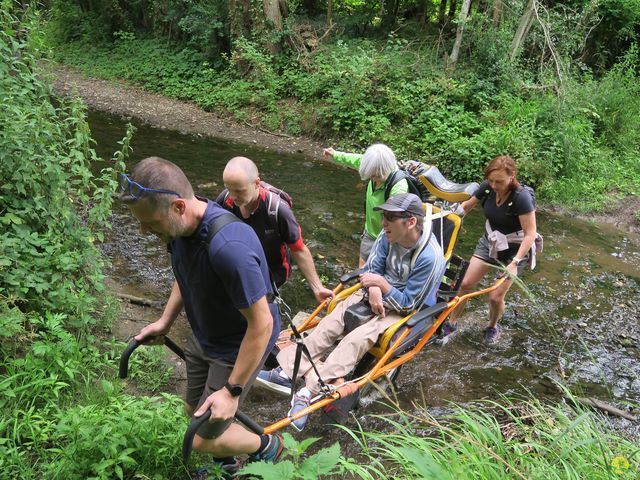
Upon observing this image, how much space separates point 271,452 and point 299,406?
1.91 ft

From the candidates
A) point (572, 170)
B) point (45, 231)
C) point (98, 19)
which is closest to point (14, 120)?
point (45, 231)

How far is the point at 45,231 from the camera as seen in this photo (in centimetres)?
420

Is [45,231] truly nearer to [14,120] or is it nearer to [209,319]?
[14,120]

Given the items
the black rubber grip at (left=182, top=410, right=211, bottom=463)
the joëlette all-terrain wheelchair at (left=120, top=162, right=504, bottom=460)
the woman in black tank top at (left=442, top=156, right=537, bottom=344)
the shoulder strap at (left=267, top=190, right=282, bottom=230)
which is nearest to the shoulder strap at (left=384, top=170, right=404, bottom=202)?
the joëlette all-terrain wheelchair at (left=120, top=162, right=504, bottom=460)

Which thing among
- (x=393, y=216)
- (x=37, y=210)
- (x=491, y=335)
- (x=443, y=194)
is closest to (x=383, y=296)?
(x=393, y=216)

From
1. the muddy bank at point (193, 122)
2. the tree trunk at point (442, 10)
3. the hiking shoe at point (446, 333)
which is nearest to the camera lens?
the hiking shoe at point (446, 333)

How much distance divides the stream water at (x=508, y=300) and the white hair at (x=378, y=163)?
1849 millimetres

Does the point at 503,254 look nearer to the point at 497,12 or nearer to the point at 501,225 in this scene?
the point at 501,225

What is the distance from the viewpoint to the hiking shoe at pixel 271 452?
302cm

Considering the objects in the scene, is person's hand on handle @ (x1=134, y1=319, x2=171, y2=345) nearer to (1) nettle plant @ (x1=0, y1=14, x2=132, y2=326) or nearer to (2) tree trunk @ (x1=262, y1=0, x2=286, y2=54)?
(1) nettle plant @ (x1=0, y1=14, x2=132, y2=326)

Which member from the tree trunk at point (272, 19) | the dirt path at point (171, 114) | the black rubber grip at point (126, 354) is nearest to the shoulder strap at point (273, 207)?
the black rubber grip at point (126, 354)

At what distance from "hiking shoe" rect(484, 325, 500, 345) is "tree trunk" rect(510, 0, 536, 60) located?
9.75m

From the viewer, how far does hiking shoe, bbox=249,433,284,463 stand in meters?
3.02

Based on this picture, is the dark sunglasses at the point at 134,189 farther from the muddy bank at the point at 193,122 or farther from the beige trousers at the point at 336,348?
the muddy bank at the point at 193,122
